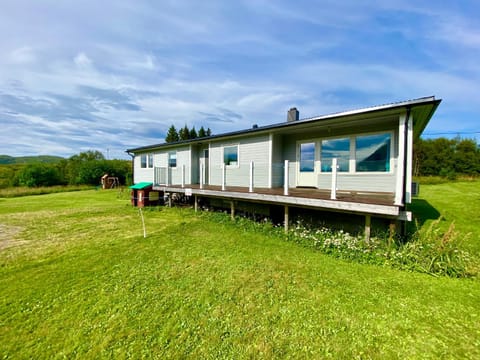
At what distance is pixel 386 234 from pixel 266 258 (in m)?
3.00

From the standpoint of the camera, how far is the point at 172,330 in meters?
2.52

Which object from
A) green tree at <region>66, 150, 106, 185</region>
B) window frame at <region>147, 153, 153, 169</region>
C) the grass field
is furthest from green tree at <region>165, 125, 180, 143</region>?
the grass field

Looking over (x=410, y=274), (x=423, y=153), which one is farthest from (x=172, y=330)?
(x=423, y=153)

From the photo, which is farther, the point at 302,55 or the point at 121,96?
the point at 121,96

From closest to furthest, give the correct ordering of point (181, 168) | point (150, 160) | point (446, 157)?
point (181, 168) → point (150, 160) → point (446, 157)

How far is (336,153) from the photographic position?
24.8 feet

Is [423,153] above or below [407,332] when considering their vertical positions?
above

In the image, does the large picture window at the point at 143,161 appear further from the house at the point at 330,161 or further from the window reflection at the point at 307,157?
the window reflection at the point at 307,157

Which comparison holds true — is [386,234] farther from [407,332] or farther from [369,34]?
[369,34]

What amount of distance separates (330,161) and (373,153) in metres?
1.29

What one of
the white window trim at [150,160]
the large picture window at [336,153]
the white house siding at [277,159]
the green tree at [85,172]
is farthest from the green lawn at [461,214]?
the green tree at [85,172]

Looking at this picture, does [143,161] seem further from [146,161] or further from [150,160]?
[150,160]

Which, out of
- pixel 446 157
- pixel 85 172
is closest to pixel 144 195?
pixel 85 172

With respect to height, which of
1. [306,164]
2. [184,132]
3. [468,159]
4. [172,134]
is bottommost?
[306,164]
